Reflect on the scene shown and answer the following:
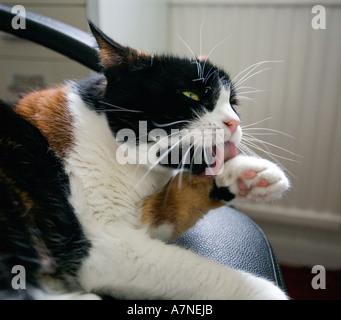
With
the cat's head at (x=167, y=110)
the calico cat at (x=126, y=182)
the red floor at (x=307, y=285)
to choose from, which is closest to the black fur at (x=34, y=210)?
the calico cat at (x=126, y=182)

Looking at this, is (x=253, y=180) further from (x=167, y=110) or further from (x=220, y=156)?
(x=167, y=110)

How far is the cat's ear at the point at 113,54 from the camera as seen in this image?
0.58m

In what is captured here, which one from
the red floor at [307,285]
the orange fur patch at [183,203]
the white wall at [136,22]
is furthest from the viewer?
the red floor at [307,285]

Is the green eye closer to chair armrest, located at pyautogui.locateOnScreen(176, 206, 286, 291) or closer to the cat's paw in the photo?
the cat's paw

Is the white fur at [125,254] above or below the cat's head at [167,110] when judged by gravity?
below

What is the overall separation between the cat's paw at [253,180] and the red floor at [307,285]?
85 cm

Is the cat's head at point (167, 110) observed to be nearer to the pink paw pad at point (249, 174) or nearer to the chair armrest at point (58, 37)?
the pink paw pad at point (249, 174)

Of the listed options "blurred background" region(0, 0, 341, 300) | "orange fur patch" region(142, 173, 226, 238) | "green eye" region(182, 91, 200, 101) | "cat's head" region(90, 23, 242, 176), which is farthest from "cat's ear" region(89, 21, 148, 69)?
"blurred background" region(0, 0, 341, 300)

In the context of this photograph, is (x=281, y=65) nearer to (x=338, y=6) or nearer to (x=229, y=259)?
(x=338, y=6)

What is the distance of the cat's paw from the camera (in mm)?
575

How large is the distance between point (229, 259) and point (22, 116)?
1.47ft

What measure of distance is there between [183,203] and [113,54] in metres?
0.28

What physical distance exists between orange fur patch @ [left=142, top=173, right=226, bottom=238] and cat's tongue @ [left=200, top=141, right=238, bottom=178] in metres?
0.02
